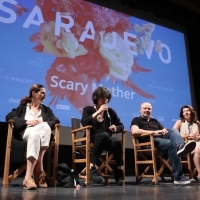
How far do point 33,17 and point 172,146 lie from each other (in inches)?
81.3

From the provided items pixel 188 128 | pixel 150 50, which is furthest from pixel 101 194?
pixel 150 50

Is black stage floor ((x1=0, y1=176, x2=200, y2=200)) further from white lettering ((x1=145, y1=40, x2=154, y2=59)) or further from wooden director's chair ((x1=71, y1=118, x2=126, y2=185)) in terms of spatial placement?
white lettering ((x1=145, y1=40, x2=154, y2=59))

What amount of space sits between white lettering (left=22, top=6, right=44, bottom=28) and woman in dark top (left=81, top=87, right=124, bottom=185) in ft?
3.92

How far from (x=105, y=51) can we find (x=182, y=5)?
1875 millimetres

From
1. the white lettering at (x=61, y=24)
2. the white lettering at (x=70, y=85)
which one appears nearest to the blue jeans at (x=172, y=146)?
the white lettering at (x=70, y=85)

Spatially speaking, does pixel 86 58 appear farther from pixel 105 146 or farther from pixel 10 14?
pixel 105 146

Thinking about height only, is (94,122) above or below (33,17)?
below

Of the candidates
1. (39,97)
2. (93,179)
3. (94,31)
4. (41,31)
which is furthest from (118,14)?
(93,179)

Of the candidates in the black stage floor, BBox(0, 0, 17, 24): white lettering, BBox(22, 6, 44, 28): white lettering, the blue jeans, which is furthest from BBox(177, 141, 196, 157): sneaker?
BBox(0, 0, 17, 24): white lettering

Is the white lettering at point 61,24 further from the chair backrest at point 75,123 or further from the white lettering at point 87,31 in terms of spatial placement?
the chair backrest at point 75,123

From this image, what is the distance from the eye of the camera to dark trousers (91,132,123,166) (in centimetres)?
249

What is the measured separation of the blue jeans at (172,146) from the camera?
104 inches

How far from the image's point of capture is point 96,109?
2.78m

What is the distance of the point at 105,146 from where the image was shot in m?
2.58
